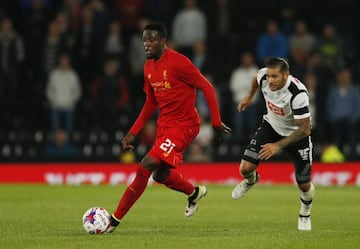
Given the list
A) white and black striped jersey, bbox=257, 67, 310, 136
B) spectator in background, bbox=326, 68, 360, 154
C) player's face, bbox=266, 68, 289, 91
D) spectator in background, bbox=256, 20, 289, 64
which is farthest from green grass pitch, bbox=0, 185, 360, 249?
spectator in background, bbox=256, 20, 289, 64

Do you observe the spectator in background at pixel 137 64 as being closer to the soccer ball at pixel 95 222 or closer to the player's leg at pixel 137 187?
the player's leg at pixel 137 187

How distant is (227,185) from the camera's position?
2181 centimetres

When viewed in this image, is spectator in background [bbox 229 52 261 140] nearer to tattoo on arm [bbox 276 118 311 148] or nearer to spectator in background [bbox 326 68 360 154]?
spectator in background [bbox 326 68 360 154]

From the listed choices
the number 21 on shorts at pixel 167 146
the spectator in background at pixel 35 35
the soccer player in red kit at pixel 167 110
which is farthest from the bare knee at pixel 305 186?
the spectator in background at pixel 35 35

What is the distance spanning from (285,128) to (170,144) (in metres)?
1.62

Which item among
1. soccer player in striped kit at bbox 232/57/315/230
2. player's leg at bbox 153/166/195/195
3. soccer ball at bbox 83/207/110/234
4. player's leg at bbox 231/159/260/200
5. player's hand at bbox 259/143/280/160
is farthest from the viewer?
player's leg at bbox 231/159/260/200

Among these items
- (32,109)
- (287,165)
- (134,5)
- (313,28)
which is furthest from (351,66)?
(32,109)

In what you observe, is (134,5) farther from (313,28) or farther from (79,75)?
(313,28)

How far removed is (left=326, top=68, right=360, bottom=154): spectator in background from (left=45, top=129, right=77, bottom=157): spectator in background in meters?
5.95

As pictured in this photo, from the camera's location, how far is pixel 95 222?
1134 cm

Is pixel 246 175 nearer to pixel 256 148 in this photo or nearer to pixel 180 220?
pixel 256 148

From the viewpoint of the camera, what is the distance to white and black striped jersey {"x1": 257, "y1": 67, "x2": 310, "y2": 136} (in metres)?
11.7

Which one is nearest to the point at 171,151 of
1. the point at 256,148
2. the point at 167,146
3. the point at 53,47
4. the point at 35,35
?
the point at 167,146

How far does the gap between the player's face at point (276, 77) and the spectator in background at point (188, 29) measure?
10.7 m
